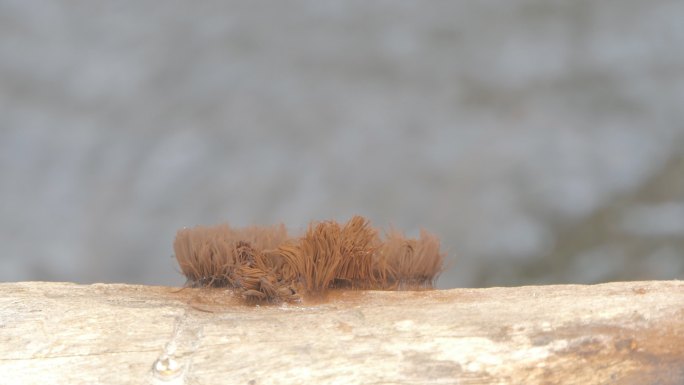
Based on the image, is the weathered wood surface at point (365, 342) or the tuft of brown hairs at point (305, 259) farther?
the tuft of brown hairs at point (305, 259)

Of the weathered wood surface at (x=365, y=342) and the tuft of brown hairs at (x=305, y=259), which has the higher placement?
the tuft of brown hairs at (x=305, y=259)

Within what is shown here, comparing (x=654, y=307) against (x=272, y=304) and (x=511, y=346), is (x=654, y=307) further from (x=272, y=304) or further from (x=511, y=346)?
(x=272, y=304)

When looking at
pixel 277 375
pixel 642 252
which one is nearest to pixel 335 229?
pixel 277 375

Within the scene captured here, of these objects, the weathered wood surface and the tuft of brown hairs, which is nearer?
the weathered wood surface

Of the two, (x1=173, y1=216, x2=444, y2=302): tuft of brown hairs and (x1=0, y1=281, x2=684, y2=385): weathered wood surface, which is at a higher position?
(x1=173, y1=216, x2=444, y2=302): tuft of brown hairs

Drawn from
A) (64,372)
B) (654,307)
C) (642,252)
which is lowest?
(64,372)
